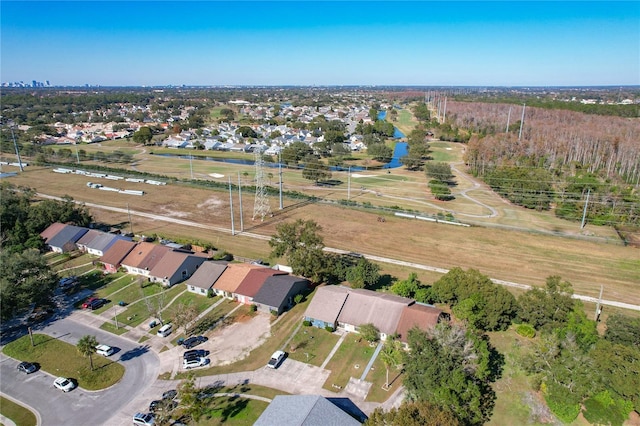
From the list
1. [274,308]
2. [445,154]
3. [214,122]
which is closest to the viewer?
[274,308]

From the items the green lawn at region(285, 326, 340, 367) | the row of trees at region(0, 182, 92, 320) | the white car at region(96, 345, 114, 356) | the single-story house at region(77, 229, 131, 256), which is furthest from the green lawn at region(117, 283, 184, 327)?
the green lawn at region(285, 326, 340, 367)

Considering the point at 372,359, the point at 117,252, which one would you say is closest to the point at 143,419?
the point at 372,359

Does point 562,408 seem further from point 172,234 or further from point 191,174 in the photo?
point 191,174

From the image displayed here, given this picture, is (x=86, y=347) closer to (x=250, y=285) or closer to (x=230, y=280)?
(x=230, y=280)

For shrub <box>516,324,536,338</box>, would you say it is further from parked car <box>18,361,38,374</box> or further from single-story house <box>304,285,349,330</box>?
parked car <box>18,361,38,374</box>

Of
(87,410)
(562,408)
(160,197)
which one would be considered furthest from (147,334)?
(160,197)

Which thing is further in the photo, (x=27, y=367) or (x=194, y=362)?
(x=194, y=362)
